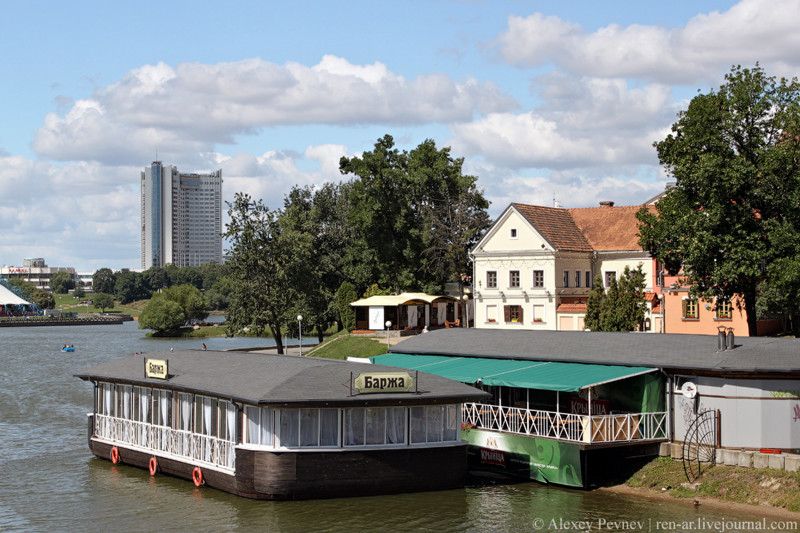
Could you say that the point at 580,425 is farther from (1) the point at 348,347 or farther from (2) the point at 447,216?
(2) the point at 447,216

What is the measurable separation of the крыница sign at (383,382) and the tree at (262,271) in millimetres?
46413

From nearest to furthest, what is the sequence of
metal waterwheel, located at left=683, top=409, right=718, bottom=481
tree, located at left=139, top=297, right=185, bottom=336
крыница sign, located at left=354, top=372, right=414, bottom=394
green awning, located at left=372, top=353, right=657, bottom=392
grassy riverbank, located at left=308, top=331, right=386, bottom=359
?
1. крыница sign, located at left=354, top=372, right=414, bottom=394
2. metal waterwheel, located at left=683, top=409, right=718, bottom=481
3. green awning, located at left=372, top=353, right=657, bottom=392
4. grassy riverbank, located at left=308, top=331, right=386, bottom=359
5. tree, located at left=139, top=297, right=185, bottom=336

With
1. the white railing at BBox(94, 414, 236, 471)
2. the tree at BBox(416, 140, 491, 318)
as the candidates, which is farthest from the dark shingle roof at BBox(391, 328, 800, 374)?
the tree at BBox(416, 140, 491, 318)

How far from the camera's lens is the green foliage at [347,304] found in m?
89.1

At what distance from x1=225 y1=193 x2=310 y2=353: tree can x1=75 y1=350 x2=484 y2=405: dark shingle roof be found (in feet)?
126

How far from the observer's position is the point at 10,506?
31375mm

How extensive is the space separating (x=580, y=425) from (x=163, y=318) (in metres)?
124

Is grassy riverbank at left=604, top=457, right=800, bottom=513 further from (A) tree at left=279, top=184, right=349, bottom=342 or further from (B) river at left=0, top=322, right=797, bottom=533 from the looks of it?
(A) tree at left=279, top=184, right=349, bottom=342

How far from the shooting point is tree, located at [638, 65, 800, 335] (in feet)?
149

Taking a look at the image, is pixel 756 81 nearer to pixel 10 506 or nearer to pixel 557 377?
pixel 557 377

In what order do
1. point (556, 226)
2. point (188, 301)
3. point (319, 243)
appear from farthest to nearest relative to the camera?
1. point (188, 301)
2. point (319, 243)
3. point (556, 226)

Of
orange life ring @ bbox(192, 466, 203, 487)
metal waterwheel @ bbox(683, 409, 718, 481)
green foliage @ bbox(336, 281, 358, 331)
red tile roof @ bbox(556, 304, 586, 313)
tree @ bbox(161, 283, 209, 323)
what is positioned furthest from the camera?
tree @ bbox(161, 283, 209, 323)

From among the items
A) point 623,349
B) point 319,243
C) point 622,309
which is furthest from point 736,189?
point 319,243

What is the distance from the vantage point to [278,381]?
31016mm
